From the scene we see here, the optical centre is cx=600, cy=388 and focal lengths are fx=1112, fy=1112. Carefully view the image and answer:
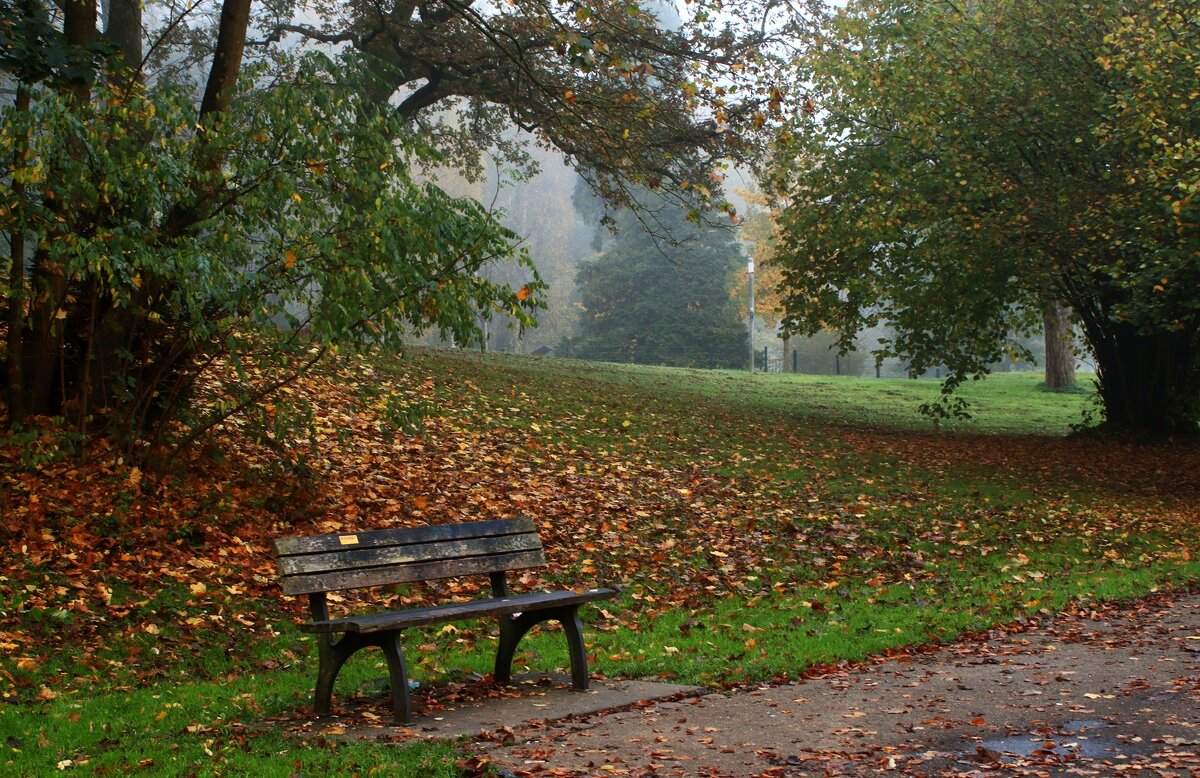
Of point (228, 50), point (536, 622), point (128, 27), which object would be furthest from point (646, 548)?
point (128, 27)

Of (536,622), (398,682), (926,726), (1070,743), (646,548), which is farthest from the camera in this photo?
(646,548)

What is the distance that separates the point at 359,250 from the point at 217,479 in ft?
9.57

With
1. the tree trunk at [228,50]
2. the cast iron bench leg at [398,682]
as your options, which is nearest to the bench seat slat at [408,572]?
the cast iron bench leg at [398,682]

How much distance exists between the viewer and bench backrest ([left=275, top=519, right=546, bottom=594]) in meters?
6.02

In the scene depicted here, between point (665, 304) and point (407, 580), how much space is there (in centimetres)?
4488

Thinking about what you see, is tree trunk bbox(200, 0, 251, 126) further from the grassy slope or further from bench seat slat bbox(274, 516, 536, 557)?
bench seat slat bbox(274, 516, 536, 557)

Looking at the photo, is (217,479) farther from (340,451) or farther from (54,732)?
(54,732)

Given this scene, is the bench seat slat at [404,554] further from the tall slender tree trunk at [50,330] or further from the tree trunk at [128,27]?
the tree trunk at [128,27]

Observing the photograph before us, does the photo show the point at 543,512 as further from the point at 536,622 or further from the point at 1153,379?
the point at 1153,379

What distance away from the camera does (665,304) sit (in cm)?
5091

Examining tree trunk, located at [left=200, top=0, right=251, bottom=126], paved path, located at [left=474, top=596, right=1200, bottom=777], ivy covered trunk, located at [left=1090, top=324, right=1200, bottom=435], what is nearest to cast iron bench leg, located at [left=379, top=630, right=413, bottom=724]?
paved path, located at [left=474, top=596, right=1200, bottom=777]

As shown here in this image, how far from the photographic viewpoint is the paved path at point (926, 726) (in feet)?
16.1

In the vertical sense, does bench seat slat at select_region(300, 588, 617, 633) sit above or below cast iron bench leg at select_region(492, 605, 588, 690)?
above

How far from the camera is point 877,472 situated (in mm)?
16719
